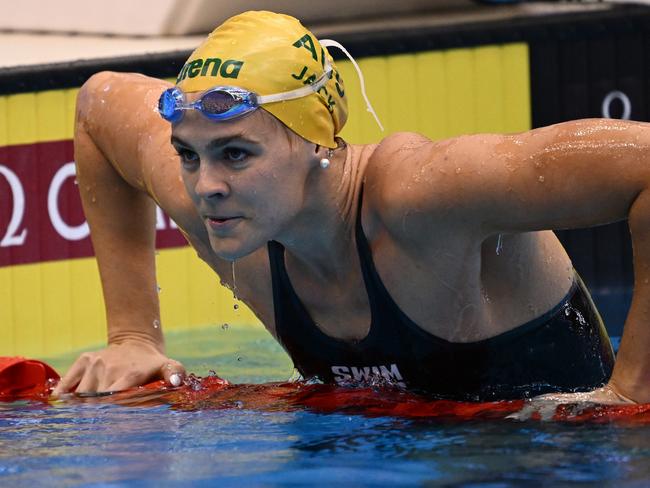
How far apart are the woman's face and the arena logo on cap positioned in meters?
0.11

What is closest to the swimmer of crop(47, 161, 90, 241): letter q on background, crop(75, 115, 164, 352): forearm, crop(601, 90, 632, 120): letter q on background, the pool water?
crop(75, 115, 164, 352): forearm

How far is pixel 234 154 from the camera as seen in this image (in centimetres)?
236

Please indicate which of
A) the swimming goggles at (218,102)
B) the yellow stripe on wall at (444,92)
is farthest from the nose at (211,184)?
the yellow stripe on wall at (444,92)

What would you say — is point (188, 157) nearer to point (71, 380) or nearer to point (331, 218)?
point (331, 218)

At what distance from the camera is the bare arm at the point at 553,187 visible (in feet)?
7.09

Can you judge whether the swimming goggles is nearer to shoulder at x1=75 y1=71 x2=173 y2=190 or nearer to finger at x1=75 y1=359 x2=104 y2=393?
shoulder at x1=75 y1=71 x2=173 y2=190

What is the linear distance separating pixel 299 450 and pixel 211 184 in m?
0.53

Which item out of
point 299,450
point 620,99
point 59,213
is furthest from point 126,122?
point 620,99

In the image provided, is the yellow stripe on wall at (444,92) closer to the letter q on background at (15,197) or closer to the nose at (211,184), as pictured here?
the letter q on background at (15,197)

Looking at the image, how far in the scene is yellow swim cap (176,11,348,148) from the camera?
2.43 m

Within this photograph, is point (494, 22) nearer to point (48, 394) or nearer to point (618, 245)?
point (618, 245)


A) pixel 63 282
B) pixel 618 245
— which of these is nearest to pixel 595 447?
pixel 618 245

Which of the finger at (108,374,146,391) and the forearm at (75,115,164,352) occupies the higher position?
the forearm at (75,115,164,352)

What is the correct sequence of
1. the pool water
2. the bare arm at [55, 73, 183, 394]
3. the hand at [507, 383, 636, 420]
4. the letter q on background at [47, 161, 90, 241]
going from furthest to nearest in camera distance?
1. the letter q on background at [47, 161, 90, 241]
2. the bare arm at [55, 73, 183, 394]
3. the hand at [507, 383, 636, 420]
4. the pool water
